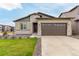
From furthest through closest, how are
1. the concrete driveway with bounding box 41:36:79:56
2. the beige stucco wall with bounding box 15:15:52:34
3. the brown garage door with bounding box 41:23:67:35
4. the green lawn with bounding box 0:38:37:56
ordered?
1. the beige stucco wall with bounding box 15:15:52:34
2. the brown garage door with bounding box 41:23:67:35
3. the green lawn with bounding box 0:38:37:56
4. the concrete driveway with bounding box 41:36:79:56

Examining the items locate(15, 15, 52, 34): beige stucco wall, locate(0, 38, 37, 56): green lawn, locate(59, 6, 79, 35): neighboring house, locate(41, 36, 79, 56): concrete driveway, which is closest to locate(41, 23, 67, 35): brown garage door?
locate(15, 15, 52, 34): beige stucco wall

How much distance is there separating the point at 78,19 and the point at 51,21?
3.54 meters

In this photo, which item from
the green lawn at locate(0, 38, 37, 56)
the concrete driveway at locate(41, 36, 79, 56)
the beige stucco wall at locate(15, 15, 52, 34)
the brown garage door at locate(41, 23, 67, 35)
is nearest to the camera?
the concrete driveway at locate(41, 36, 79, 56)

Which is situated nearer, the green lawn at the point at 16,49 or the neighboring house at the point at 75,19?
the green lawn at the point at 16,49

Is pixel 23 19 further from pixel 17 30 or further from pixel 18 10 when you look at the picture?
pixel 18 10

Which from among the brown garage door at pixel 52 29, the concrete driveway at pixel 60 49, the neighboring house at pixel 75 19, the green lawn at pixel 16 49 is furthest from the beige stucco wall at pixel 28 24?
the concrete driveway at pixel 60 49

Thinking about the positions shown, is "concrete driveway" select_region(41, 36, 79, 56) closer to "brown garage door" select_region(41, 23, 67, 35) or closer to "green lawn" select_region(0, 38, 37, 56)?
"green lawn" select_region(0, 38, 37, 56)

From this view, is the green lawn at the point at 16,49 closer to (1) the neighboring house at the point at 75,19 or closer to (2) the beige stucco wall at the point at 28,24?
(2) the beige stucco wall at the point at 28,24

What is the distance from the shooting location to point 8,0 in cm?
778

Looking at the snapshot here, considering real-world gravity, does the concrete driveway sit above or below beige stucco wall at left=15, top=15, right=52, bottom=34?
below

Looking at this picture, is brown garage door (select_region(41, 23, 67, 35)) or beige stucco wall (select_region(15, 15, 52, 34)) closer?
brown garage door (select_region(41, 23, 67, 35))

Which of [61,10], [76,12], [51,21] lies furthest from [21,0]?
[61,10]

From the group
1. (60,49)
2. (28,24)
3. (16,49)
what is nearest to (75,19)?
(28,24)

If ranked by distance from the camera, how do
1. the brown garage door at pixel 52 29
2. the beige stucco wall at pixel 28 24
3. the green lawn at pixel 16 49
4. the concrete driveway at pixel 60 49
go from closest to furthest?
the concrete driveway at pixel 60 49 < the green lawn at pixel 16 49 < the brown garage door at pixel 52 29 < the beige stucco wall at pixel 28 24
